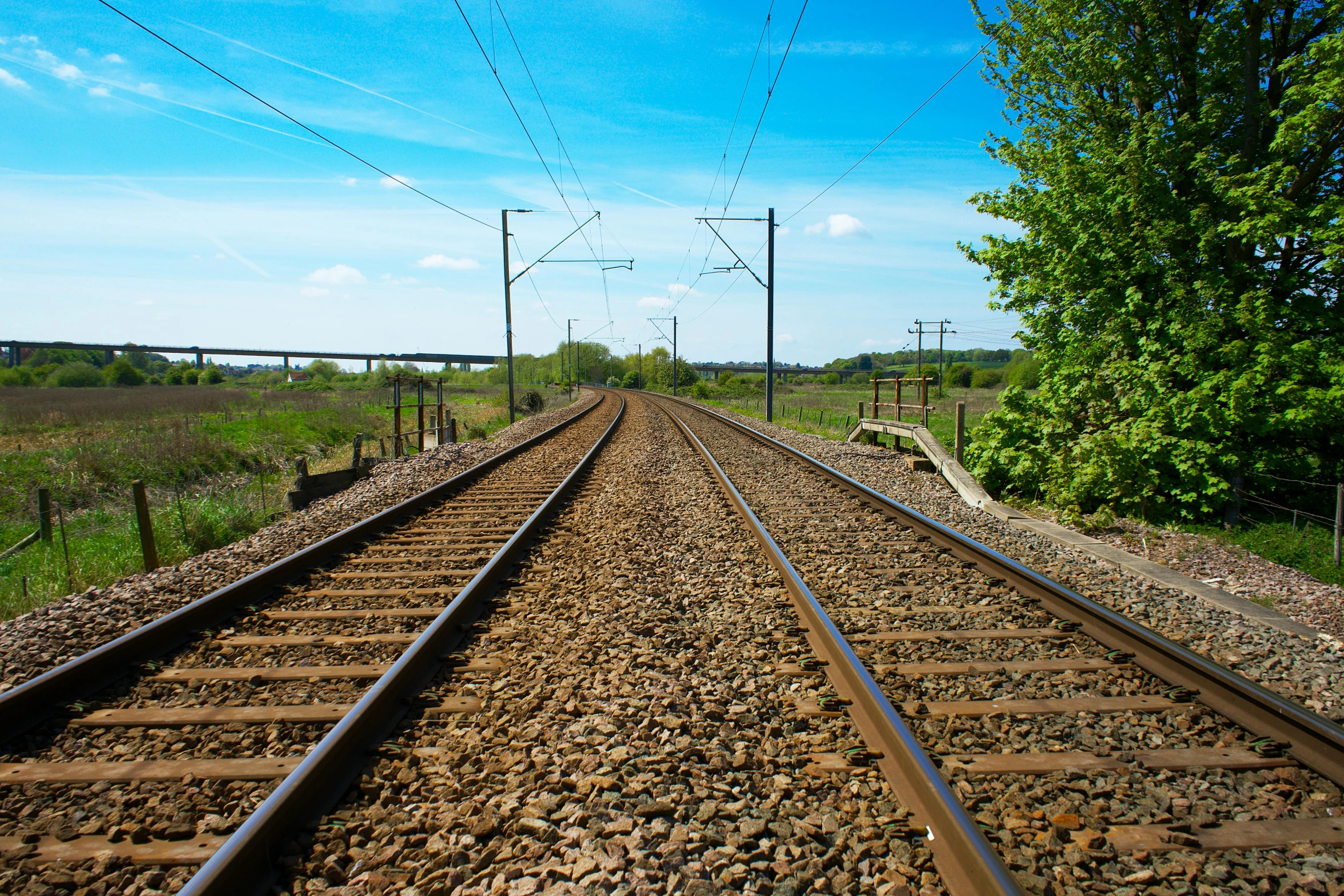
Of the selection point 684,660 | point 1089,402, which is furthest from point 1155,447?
point 684,660

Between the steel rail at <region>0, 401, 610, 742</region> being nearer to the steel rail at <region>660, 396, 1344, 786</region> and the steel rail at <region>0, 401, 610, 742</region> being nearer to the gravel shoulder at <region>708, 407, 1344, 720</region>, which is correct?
the steel rail at <region>660, 396, 1344, 786</region>

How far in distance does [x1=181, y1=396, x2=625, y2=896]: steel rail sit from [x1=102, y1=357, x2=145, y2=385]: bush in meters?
66.5

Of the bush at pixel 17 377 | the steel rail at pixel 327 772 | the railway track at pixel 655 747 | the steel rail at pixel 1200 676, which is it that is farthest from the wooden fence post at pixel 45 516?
the bush at pixel 17 377

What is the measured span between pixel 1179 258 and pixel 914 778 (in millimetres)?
9865

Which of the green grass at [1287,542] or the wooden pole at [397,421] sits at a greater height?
the wooden pole at [397,421]

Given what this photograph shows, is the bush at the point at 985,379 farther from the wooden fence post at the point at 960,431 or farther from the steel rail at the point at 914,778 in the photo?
the steel rail at the point at 914,778

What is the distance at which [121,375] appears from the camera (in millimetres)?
57375

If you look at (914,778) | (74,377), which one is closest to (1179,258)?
(914,778)

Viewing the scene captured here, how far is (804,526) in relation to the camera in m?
7.61

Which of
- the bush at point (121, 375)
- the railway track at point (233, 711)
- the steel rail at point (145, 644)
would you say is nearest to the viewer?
the railway track at point (233, 711)

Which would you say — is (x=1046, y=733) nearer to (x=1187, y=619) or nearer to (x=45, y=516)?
(x=1187, y=619)

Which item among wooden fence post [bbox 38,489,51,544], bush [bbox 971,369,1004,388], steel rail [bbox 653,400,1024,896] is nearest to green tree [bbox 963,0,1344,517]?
steel rail [bbox 653,400,1024,896]

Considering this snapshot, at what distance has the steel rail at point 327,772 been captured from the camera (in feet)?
7.31

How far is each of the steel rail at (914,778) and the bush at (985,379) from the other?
9383cm
